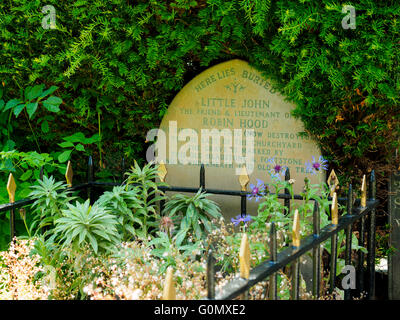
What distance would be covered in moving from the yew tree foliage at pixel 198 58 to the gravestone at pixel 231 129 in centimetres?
12

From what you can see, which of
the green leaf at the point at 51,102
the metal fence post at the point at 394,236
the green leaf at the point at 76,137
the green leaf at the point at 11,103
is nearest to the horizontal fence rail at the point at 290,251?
the metal fence post at the point at 394,236

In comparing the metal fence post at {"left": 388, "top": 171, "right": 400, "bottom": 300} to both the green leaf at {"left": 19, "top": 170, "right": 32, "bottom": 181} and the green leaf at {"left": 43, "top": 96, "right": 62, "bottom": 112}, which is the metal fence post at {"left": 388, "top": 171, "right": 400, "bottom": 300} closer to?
the green leaf at {"left": 43, "top": 96, "right": 62, "bottom": 112}

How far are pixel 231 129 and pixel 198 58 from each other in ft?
2.09

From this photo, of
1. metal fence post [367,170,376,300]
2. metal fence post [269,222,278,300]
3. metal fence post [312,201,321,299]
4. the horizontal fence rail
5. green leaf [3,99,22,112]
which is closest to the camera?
the horizontal fence rail

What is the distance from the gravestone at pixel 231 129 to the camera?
386 centimetres

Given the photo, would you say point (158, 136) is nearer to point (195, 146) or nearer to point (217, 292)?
point (195, 146)

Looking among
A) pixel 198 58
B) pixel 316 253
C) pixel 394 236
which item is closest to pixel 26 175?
pixel 198 58

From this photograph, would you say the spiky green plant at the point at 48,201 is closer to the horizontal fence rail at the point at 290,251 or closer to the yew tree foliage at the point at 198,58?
the horizontal fence rail at the point at 290,251

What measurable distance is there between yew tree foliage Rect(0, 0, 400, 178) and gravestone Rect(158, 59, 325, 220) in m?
0.12

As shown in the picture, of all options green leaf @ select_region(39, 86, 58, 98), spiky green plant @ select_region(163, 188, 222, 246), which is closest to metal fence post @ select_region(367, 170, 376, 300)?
spiky green plant @ select_region(163, 188, 222, 246)

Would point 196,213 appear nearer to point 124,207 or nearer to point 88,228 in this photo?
point 124,207

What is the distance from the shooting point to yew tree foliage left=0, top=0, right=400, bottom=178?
325 centimetres

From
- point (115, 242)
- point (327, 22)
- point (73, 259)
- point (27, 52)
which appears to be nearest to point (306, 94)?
point (327, 22)

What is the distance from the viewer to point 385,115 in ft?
11.6
